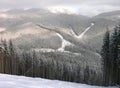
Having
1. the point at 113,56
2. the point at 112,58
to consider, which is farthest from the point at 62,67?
the point at 113,56

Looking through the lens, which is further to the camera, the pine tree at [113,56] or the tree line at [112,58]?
the pine tree at [113,56]

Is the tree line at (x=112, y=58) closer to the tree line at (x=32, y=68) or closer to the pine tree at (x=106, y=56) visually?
the pine tree at (x=106, y=56)

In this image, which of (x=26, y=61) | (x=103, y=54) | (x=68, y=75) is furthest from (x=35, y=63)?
(x=103, y=54)

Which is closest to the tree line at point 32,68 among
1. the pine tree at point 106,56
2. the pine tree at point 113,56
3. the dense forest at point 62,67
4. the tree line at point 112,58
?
the dense forest at point 62,67

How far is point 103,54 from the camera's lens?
61469 mm

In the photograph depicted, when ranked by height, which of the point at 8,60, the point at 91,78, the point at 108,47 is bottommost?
the point at 91,78

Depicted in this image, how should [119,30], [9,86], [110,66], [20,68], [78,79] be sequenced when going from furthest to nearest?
[78,79] < [20,68] < [110,66] < [119,30] < [9,86]

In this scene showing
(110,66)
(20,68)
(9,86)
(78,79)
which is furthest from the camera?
(78,79)

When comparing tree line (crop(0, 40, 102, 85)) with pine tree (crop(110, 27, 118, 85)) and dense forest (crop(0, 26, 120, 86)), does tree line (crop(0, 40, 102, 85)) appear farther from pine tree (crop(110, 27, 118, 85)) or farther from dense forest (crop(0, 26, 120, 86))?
pine tree (crop(110, 27, 118, 85))

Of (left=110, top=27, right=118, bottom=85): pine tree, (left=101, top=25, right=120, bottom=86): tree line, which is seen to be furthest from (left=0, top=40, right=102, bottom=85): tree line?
(left=110, top=27, right=118, bottom=85): pine tree

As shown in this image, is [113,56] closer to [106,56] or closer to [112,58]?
[112,58]

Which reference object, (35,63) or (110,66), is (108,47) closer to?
(110,66)

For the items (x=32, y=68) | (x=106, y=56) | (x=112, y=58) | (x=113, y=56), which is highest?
(x=113, y=56)

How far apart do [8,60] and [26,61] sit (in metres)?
15.2
